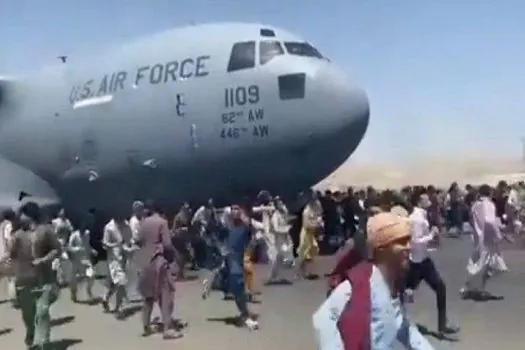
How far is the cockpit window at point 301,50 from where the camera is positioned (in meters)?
16.2

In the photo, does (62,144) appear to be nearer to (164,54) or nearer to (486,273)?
(164,54)

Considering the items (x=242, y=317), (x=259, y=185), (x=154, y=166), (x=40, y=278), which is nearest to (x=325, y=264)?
(x=259, y=185)

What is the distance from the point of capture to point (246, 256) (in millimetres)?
12609

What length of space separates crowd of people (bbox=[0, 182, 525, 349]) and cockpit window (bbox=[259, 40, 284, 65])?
2434mm

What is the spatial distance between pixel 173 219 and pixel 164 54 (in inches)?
125

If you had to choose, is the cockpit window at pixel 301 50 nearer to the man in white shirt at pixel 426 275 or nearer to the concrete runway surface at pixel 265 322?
the concrete runway surface at pixel 265 322

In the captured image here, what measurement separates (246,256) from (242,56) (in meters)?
4.84

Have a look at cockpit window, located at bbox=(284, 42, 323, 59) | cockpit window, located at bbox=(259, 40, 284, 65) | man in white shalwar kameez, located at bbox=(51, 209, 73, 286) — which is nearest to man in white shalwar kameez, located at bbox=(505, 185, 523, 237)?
cockpit window, located at bbox=(284, 42, 323, 59)

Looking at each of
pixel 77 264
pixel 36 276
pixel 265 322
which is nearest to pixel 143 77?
pixel 77 264

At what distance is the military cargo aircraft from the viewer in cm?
1553

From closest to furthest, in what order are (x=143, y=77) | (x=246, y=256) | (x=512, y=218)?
(x=246, y=256)
(x=143, y=77)
(x=512, y=218)

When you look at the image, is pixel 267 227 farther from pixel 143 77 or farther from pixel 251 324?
pixel 251 324

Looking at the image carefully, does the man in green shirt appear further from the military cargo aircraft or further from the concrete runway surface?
the military cargo aircraft

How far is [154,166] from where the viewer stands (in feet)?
55.1
